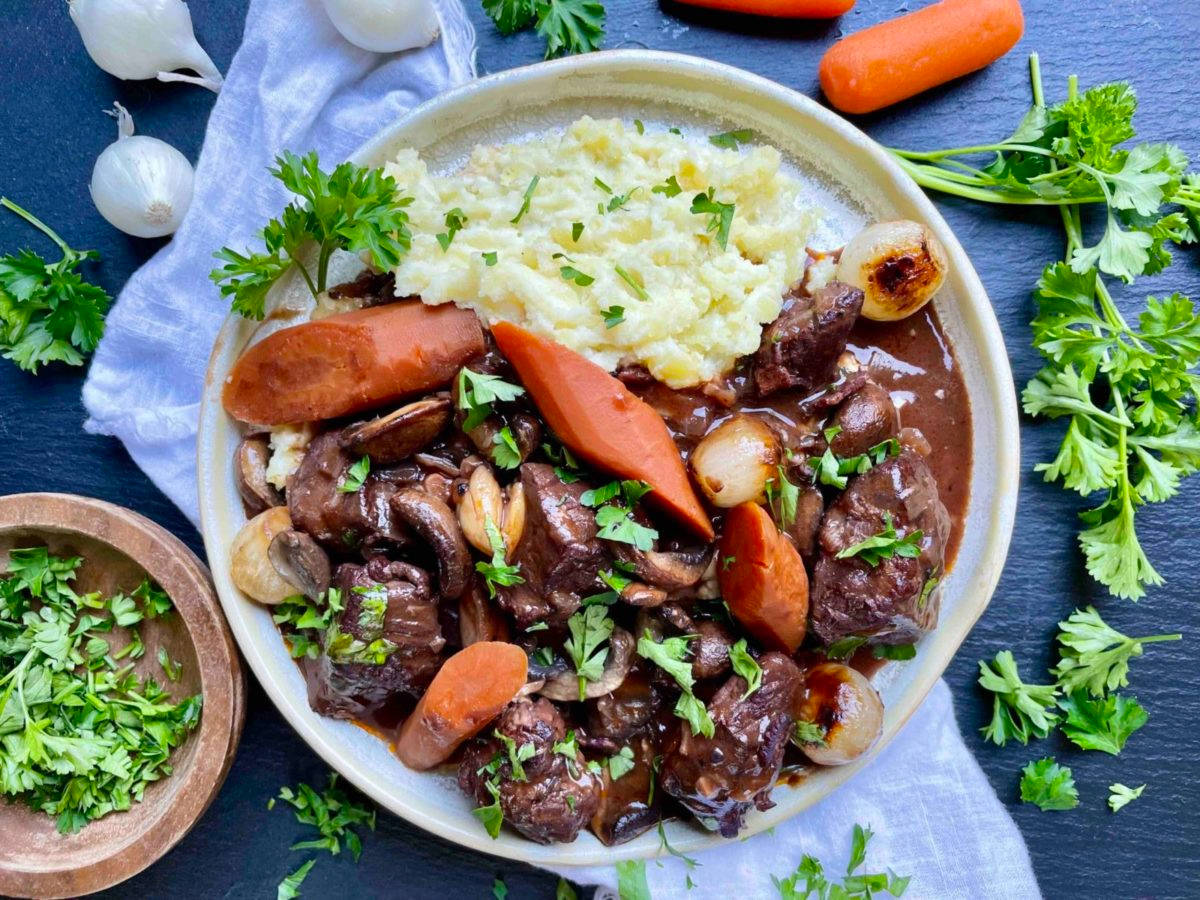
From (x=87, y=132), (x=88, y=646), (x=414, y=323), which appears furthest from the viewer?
(x=87, y=132)

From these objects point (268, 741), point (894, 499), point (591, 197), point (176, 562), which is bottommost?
point (268, 741)

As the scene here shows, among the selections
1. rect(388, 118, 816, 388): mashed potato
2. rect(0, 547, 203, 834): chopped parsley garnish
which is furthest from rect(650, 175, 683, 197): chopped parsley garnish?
rect(0, 547, 203, 834): chopped parsley garnish

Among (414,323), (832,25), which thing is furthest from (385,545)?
(832,25)

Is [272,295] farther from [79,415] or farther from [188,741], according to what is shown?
[188,741]

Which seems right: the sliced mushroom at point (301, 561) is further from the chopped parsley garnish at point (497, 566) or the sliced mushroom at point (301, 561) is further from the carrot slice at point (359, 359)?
the chopped parsley garnish at point (497, 566)

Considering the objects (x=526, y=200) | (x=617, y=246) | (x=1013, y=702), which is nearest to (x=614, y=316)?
(x=617, y=246)

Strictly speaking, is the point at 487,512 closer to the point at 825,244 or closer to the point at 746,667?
the point at 746,667
